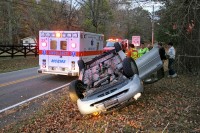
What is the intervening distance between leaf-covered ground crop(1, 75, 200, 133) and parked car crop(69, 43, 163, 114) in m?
0.43

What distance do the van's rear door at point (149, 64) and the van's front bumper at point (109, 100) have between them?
1.99 m

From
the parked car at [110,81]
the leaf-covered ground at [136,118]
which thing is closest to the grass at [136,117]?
the leaf-covered ground at [136,118]

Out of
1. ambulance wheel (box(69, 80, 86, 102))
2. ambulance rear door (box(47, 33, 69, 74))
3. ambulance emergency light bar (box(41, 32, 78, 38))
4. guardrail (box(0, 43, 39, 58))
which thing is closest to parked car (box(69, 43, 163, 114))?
ambulance wheel (box(69, 80, 86, 102))

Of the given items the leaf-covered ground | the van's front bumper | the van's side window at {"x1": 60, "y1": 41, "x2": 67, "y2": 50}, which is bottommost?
the leaf-covered ground

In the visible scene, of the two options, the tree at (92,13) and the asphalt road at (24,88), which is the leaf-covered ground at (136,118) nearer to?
the asphalt road at (24,88)

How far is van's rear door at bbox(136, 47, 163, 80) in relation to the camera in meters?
9.15

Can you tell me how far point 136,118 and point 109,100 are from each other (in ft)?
2.50

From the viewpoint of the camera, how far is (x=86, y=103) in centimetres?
702

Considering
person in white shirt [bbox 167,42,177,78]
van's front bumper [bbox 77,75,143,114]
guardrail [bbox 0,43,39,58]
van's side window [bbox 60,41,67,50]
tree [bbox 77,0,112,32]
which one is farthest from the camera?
tree [bbox 77,0,112,32]

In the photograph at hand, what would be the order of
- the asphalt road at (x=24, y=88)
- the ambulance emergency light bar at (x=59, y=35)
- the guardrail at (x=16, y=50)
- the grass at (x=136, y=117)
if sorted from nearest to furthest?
the grass at (x=136, y=117) < the asphalt road at (x=24, y=88) < the ambulance emergency light bar at (x=59, y=35) < the guardrail at (x=16, y=50)

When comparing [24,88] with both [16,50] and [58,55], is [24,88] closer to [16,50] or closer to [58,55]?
[58,55]

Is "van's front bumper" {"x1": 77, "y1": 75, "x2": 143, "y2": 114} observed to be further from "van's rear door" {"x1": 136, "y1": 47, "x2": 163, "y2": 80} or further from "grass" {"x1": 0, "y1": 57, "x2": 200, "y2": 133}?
"van's rear door" {"x1": 136, "y1": 47, "x2": 163, "y2": 80}

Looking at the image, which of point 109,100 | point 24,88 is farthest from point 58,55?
point 109,100

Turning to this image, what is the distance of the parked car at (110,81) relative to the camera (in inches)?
277
